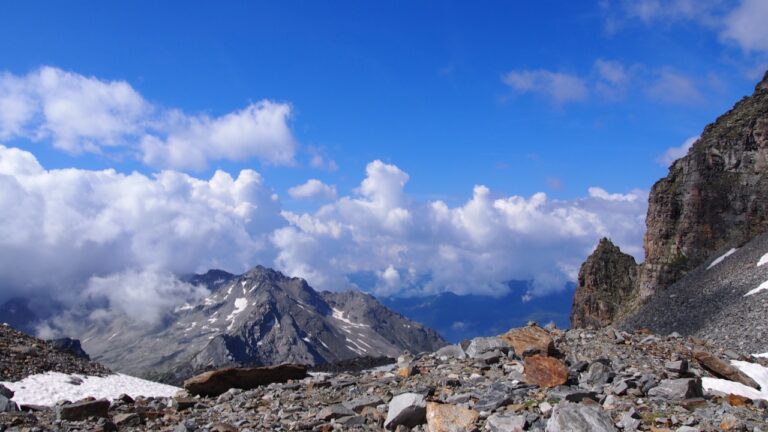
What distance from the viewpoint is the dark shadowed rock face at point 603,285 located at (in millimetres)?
143000

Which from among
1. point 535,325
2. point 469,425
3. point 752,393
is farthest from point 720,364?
point 469,425

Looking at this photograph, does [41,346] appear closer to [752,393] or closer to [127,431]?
[127,431]

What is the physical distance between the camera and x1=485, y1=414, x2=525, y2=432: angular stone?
47.5 feet

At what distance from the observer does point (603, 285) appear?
14938 cm

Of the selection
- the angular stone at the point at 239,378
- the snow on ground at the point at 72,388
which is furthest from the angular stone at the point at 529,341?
the snow on ground at the point at 72,388

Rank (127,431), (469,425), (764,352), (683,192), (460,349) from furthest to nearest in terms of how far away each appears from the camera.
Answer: (683,192)
(764,352)
(460,349)
(127,431)
(469,425)

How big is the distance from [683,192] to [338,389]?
129 meters

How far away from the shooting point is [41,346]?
43.9 metres

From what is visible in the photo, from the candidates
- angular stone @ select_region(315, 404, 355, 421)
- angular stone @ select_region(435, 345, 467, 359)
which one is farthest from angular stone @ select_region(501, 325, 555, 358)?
angular stone @ select_region(315, 404, 355, 421)

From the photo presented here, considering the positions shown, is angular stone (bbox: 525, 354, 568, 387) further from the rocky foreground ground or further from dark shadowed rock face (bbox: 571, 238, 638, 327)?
dark shadowed rock face (bbox: 571, 238, 638, 327)

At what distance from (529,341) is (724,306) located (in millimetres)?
48676

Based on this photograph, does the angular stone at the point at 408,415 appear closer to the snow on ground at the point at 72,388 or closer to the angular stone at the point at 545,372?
the angular stone at the point at 545,372

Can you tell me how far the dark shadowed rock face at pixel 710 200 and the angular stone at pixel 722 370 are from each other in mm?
102914

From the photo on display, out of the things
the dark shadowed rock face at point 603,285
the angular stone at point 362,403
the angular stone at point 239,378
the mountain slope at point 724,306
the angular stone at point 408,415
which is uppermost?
the dark shadowed rock face at point 603,285
